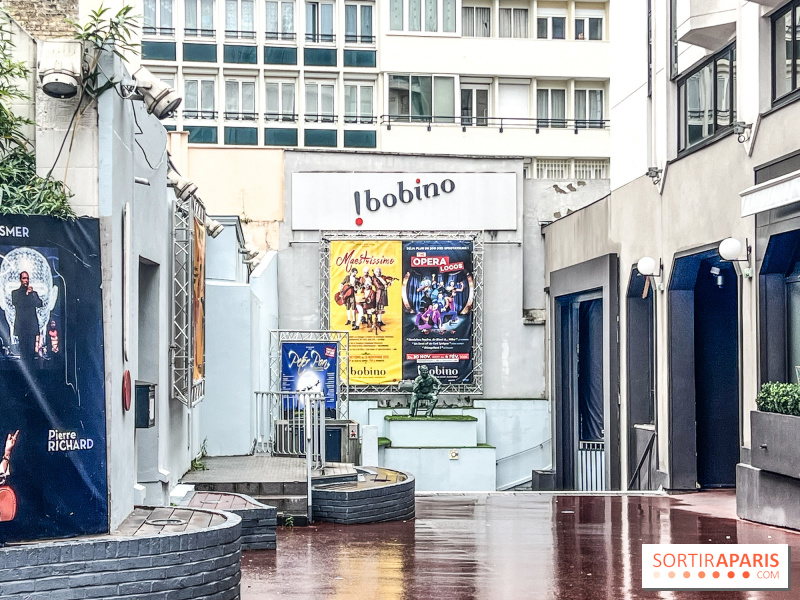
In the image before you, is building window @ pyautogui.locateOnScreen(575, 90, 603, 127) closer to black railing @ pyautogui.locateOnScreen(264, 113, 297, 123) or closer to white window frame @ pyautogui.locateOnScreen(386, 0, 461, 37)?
white window frame @ pyautogui.locateOnScreen(386, 0, 461, 37)

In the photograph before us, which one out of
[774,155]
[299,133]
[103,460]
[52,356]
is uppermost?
[299,133]

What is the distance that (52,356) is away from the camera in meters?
7.89

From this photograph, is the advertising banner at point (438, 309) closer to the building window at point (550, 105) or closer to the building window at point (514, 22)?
the building window at point (550, 105)

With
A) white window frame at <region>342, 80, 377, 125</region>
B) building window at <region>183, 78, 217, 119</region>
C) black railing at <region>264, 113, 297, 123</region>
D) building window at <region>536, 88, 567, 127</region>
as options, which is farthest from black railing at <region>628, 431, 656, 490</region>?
building window at <region>183, 78, 217, 119</region>

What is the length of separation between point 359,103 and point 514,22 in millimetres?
6179

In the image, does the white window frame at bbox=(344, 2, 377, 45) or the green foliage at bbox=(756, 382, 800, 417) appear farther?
the white window frame at bbox=(344, 2, 377, 45)

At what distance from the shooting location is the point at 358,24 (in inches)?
1503

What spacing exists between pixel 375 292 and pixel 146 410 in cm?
1886

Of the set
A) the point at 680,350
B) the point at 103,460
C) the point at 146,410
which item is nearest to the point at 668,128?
the point at 680,350

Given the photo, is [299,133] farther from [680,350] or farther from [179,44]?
[680,350]

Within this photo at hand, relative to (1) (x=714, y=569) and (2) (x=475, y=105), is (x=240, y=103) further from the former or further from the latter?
(1) (x=714, y=569)

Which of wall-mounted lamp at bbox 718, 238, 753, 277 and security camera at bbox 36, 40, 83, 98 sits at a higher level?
security camera at bbox 36, 40, 83, 98

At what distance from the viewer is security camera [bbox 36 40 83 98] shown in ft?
26.3

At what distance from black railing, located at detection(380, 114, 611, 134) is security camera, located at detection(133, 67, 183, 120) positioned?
2863 cm
